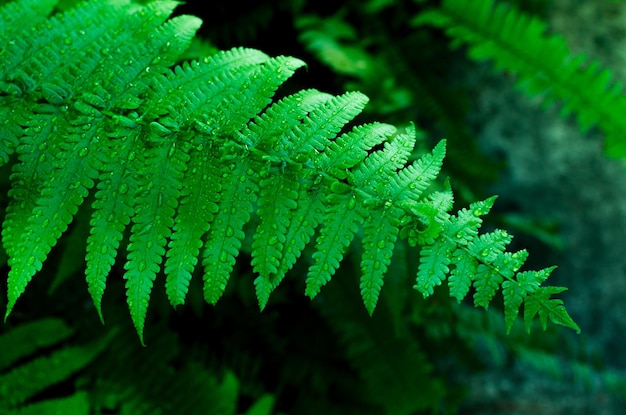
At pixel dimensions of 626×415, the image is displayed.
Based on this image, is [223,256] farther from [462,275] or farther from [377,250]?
[462,275]

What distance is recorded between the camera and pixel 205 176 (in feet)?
4.01

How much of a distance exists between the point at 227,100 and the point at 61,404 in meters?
0.96

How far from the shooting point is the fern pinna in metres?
1.14

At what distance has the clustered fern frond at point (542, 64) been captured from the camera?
2430 millimetres

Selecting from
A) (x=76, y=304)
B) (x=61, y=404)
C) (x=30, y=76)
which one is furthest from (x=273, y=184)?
(x=76, y=304)

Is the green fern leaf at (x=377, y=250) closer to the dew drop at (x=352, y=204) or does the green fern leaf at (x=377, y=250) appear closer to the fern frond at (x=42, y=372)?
the dew drop at (x=352, y=204)

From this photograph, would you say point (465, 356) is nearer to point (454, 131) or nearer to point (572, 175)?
point (454, 131)

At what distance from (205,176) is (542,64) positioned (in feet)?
5.98

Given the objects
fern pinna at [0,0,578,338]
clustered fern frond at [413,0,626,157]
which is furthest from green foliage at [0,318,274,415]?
clustered fern frond at [413,0,626,157]

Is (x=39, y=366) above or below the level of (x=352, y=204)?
below

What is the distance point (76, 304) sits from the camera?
186 cm

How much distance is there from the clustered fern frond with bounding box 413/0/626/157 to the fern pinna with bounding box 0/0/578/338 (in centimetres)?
150

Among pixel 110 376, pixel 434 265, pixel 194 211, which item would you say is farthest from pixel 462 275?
pixel 110 376

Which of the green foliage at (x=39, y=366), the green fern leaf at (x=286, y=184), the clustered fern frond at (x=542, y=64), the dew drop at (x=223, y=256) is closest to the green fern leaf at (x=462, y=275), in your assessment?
the green fern leaf at (x=286, y=184)
